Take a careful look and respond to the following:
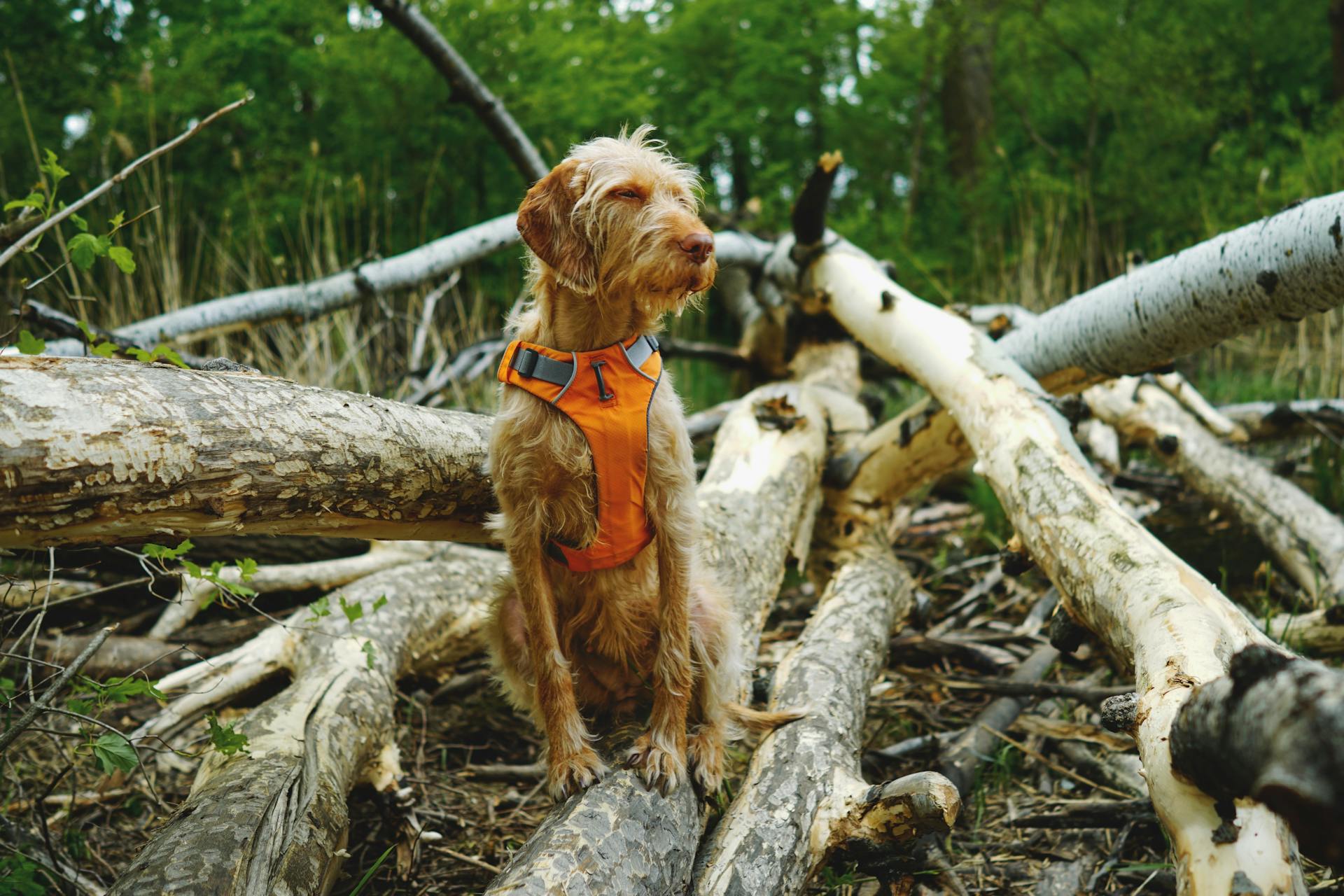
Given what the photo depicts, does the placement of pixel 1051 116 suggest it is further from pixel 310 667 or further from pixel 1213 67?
pixel 310 667

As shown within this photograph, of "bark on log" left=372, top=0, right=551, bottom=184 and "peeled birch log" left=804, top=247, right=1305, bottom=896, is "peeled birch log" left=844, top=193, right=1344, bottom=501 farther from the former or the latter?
"bark on log" left=372, top=0, right=551, bottom=184

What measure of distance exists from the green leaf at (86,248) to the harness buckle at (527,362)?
104cm

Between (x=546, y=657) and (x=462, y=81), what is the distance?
4.61 meters

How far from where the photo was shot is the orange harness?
7.94 feet

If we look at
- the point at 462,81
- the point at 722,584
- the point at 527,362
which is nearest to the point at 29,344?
the point at 527,362

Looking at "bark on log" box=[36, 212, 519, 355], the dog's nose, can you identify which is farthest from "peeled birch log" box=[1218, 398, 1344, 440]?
"bark on log" box=[36, 212, 519, 355]

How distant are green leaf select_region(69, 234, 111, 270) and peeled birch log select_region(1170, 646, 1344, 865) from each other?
2.52 meters

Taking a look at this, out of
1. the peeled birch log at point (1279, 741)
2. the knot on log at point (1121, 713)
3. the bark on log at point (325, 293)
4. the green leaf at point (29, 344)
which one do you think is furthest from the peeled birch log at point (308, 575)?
the peeled birch log at point (1279, 741)

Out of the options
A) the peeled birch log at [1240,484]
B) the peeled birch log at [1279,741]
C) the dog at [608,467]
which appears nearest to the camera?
the peeled birch log at [1279,741]

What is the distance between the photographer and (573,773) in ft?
7.55

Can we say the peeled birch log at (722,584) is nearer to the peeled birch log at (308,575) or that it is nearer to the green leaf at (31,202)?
the peeled birch log at (308,575)

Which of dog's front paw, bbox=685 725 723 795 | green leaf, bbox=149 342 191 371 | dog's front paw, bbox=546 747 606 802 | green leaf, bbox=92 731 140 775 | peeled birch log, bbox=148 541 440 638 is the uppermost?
green leaf, bbox=149 342 191 371

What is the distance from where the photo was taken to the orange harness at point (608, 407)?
242 cm

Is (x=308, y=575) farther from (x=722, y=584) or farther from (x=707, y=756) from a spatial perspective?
(x=707, y=756)
